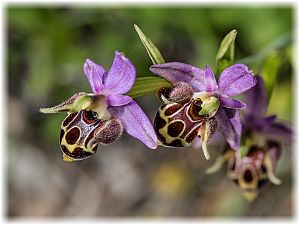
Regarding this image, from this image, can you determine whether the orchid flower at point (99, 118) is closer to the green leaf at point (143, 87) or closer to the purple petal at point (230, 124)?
the green leaf at point (143, 87)

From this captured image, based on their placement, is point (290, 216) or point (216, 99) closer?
point (216, 99)

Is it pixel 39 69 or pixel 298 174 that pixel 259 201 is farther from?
pixel 39 69

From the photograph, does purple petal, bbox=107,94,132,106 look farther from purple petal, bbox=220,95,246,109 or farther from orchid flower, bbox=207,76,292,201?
orchid flower, bbox=207,76,292,201

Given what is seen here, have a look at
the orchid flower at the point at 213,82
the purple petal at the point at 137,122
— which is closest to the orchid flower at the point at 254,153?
the orchid flower at the point at 213,82

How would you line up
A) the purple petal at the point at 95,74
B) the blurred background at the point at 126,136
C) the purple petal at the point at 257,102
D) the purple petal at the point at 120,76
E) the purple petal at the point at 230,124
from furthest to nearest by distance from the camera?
1. the blurred background at the point at 126,136
2. the purple petal at the point at 257,102
3. the purple petal at the point at 230,124
4. the purple petal at the point at 95,74
5. the purple petal at the point at 120,76

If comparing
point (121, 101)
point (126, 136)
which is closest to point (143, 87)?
point (121, 101)

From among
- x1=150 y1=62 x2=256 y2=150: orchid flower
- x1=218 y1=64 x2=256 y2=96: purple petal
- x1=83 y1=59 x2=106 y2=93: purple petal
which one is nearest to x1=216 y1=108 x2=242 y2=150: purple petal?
x1=150 y1=62 x2=256 y2=150: orchid flower

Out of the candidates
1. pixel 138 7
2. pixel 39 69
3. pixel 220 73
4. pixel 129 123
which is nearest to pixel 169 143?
pixel 129 123
